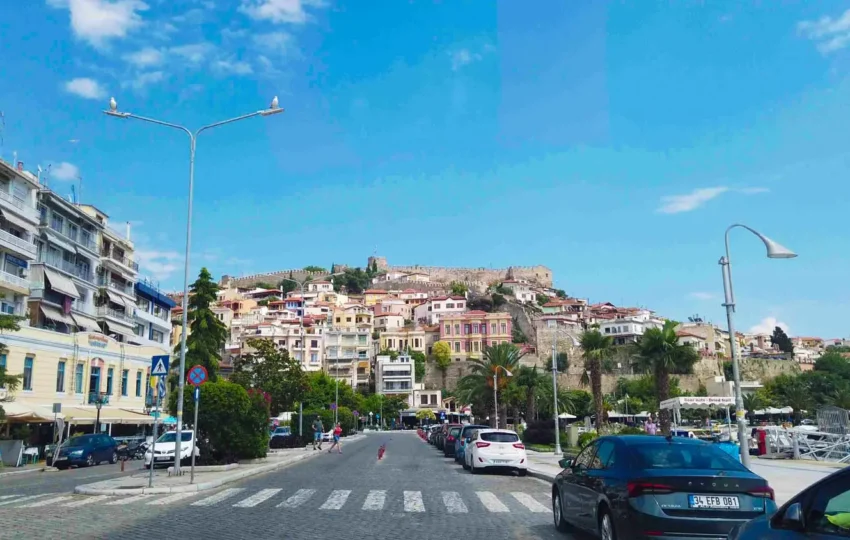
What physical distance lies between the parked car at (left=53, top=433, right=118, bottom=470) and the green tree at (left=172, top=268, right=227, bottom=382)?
19231 mm

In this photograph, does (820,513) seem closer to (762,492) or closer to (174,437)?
(762,492)

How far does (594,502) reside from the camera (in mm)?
9094

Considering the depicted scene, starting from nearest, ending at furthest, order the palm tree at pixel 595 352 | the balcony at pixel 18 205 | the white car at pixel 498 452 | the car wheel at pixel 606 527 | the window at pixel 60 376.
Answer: the car wheel at pixel 606 527, the white car at pixel 498 452, the window at pixel 60 376, the balcony at pixel 18 205, the palm tree at pixel 595 352

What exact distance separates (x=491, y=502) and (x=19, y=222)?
126 ft

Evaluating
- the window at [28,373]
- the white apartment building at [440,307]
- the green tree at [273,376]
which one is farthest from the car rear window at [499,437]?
the white apartment building at [440,307]

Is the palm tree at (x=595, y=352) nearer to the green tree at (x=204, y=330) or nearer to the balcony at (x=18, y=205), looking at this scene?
the green tree at (x=204, y=330)

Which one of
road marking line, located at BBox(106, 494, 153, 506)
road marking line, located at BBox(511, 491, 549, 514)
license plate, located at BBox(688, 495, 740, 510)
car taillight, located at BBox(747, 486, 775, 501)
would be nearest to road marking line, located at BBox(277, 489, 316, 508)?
road marking line, located at BBox(106, 494, 153, 506)

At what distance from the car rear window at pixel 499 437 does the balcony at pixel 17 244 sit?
31410 millimetres

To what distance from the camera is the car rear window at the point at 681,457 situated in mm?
8516

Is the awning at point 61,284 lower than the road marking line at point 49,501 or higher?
higher

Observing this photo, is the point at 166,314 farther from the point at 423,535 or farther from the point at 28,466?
the point at 423,535

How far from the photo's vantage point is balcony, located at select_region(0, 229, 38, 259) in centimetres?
3941

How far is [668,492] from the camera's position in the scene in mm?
7824

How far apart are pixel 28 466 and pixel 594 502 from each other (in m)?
30.1
